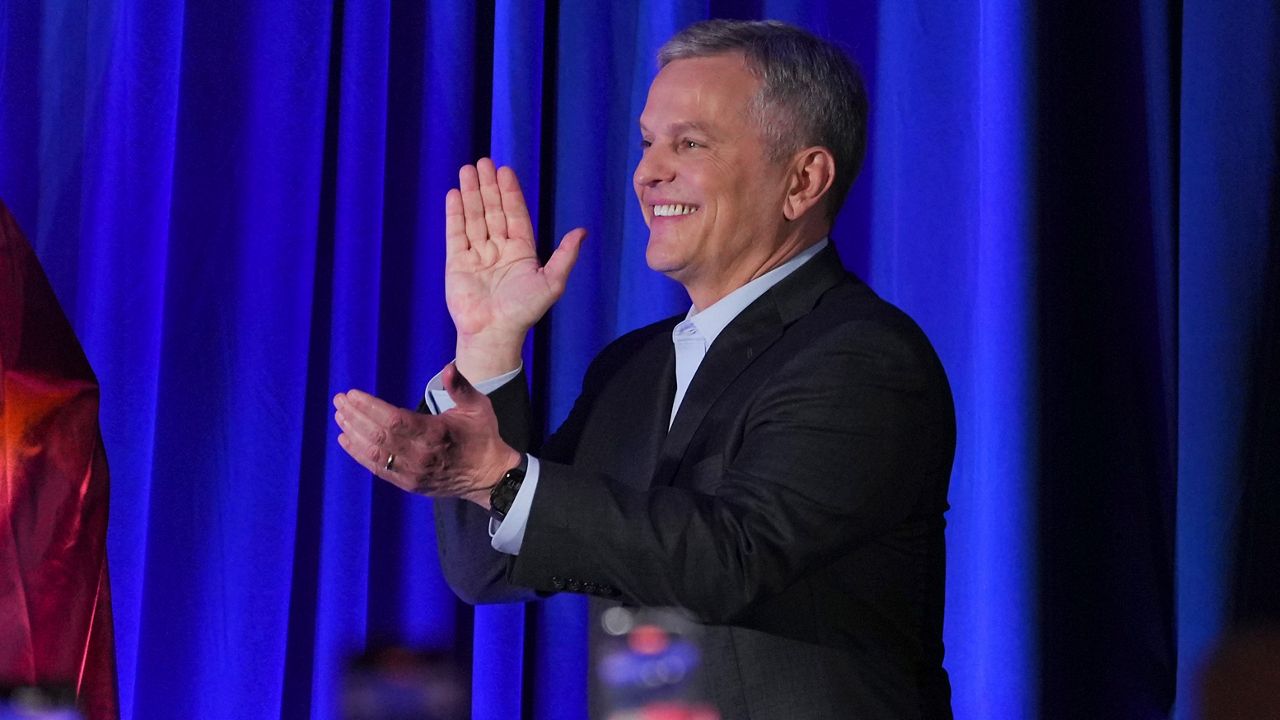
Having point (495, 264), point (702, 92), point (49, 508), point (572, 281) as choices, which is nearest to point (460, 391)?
point (495, 264)

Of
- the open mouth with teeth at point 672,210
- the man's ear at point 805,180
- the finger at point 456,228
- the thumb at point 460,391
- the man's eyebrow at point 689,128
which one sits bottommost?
the thumb at point 460,391

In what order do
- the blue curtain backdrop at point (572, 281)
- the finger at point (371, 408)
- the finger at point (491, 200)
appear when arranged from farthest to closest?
the blue curtain backdrop at point (572, 281)
the finger at point (491, 200)
the finger at point (371, 408)

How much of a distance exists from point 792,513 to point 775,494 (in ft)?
0.08

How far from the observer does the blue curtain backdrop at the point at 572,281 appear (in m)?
1.83

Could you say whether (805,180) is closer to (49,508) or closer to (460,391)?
(460,391)

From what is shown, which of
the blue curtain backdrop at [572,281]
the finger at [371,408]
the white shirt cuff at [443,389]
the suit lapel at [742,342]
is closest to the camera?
the finger at [371,408]

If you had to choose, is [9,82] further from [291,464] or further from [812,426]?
[812,426]

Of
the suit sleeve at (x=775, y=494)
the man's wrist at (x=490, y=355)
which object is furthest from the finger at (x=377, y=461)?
the man's wrist at (x=490, y=355)

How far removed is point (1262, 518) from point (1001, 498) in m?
0.33

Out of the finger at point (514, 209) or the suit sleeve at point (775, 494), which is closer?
the suit sleeve at point (775, 494)

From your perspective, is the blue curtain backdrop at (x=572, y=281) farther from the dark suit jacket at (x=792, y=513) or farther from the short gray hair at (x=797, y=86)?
the dark suit jacket at (x=792, y=513)

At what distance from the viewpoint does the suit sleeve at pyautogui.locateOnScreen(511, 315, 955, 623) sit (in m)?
1.18

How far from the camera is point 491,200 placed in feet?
5.37

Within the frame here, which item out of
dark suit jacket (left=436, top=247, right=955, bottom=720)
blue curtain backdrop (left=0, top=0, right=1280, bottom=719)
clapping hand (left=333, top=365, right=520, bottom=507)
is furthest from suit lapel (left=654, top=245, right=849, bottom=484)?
blue curtain backdrop (left=0, top=0, right=1280, bottom=719)
